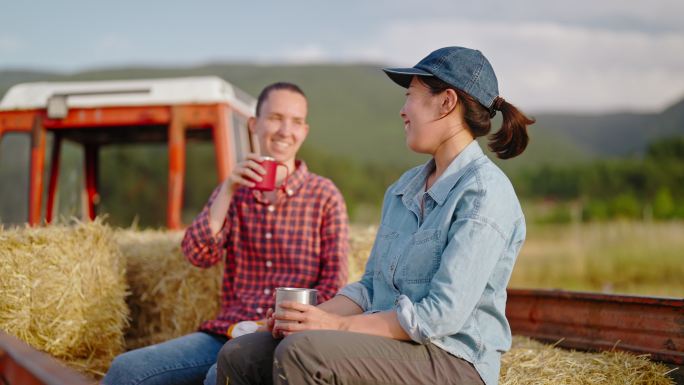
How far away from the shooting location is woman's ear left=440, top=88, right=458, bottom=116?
224cm

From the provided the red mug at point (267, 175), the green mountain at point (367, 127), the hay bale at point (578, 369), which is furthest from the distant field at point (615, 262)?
the green mountain at point (367, 127)

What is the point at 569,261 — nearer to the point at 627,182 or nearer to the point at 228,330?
the point at 228,330

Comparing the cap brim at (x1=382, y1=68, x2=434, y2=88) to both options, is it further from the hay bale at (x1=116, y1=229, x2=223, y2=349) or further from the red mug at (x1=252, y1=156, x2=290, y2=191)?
the hay bale at (x1=116, y1=229, x2=223, y2=349)

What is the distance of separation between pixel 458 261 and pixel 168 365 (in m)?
1.34

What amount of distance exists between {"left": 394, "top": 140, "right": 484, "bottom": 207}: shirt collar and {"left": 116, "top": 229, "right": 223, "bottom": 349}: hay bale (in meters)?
1.82

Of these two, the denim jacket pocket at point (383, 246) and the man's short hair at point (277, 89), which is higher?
Result: the man's short hair at point (277, 89)

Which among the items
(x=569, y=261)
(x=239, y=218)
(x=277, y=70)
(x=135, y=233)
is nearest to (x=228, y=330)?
(x=239, y=218)

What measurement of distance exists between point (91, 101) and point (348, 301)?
117 inches

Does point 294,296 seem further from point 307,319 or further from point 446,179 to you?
point 446,179

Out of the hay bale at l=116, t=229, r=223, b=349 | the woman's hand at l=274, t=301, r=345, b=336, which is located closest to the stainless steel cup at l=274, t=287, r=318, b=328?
the woman's hand at l=274, t=301, r=345, b=336

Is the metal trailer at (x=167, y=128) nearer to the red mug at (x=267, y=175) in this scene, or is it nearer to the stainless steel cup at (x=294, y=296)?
the red mug at (x=267, y=175)

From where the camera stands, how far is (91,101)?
4.77 m

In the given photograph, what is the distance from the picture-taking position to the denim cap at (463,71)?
2.21 meters

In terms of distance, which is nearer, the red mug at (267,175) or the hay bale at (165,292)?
the red mug at (267,175)
